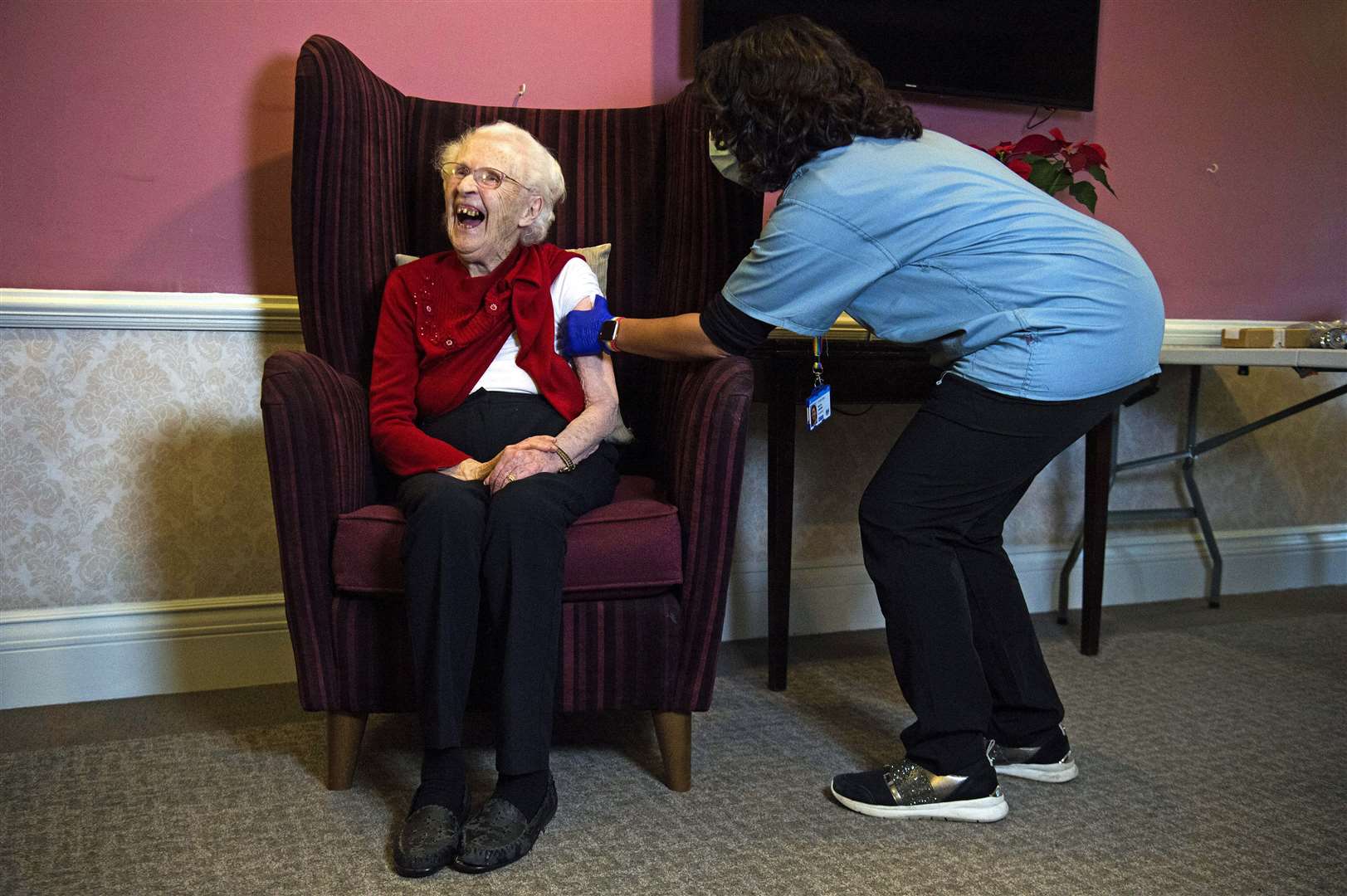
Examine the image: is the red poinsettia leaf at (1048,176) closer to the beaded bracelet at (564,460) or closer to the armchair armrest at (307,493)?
the beaded bracelet at (564,460)

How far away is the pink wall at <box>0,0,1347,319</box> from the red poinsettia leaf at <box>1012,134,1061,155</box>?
0.33 meters

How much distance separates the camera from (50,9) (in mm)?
2051

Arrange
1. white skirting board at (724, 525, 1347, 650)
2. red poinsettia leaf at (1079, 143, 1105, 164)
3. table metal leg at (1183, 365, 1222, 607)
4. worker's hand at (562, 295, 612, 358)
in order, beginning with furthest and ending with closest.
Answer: table metal leg at (1183, 365, 1222, 607)
white skirting board at (724, 525, 1347, 650)
red poinsettia leaf at (1079, 143, 1105, 164)
worker's hand at (562, 295, 612, 358)

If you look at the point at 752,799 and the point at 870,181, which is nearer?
the point at 870,181

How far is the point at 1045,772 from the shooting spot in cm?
175

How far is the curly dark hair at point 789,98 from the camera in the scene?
4.93 feet

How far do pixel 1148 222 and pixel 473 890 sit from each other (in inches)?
97.7

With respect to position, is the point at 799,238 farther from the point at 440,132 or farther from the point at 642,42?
the point at 642,42

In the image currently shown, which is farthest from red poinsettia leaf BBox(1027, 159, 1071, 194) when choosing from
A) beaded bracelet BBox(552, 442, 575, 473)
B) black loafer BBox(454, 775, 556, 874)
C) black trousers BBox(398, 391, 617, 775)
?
black loafer BBox(454, 775, 556, 874)

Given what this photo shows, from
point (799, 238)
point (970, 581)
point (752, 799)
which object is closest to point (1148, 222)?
point (970, 581)

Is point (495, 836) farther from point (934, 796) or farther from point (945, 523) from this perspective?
point (945, 523)

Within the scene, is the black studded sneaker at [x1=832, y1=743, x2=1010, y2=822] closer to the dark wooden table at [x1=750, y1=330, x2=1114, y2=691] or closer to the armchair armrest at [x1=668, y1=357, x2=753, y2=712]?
the armchair armrest at [x1=668, y1=357, x2=753, y2=712]

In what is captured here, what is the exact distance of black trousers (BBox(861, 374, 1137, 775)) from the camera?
5.16ft

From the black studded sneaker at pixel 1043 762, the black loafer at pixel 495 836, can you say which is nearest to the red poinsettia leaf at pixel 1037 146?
the black studded sneaker at pixel 1043 762
